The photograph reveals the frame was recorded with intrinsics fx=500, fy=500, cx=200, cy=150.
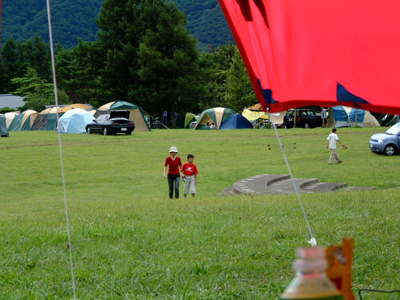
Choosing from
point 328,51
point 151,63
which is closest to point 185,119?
point 151,63

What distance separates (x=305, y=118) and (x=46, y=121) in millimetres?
22769

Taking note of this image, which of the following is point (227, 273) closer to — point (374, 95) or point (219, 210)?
point (374, 95)

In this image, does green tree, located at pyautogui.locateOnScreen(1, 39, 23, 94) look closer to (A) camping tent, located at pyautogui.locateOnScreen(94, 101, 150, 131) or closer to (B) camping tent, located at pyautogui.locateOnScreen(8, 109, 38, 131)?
(B) camping tent, located at pyautogui.locateOnScreen(8, 109, 38, 131)

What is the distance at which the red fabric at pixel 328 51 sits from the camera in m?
2.67

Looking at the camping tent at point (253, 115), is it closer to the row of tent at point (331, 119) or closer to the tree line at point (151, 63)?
the tree line at point (151, 63)

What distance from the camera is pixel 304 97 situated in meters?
2.79

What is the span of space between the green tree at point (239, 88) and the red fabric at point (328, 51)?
51.5 meters

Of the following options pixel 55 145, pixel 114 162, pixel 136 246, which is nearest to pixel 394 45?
pixel 136 246

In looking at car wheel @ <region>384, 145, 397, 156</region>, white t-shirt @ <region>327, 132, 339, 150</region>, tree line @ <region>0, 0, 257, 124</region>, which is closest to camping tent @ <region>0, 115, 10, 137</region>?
tree line @ <region>0, 0, 257, 124</region>

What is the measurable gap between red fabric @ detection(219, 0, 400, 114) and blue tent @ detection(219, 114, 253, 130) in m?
38.5

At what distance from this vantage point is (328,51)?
2.75 m

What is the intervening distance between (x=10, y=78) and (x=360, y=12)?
271ft

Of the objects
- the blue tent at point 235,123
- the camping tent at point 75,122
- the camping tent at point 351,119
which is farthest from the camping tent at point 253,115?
the camping tent at point 75,122

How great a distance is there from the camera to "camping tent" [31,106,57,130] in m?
A: 43.8
